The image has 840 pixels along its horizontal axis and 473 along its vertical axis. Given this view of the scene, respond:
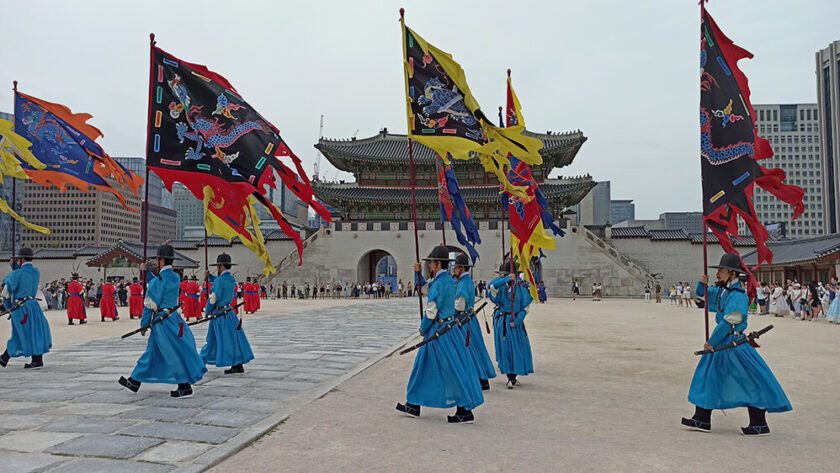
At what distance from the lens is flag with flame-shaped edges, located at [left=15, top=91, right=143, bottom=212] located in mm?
8680

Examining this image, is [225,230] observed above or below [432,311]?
above

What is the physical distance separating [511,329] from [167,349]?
4088mm

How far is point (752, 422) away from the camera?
4.61 meters

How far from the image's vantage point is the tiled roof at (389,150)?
1458 inches

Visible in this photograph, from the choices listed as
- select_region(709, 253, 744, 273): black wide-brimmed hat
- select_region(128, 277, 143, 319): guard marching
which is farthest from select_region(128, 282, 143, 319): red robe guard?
select_region(709, 253, 744, 273): black wide-brimmed hat

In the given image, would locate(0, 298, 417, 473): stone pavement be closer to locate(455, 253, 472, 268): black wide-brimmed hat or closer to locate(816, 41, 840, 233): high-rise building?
locate(455, 253, 472, 268): black wide-brimmed hat

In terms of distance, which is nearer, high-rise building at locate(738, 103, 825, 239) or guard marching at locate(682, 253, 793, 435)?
guard marching at locate(682, 253, 793, 435)

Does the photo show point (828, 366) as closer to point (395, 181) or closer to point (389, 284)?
point (389, 284)

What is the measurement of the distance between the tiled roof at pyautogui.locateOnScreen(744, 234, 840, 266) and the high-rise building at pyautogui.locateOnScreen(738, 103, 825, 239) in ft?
185

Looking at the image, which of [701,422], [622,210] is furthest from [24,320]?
[622,210]

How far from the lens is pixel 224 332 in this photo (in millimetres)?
7129

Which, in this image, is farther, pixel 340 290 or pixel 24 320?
pixel 340 290

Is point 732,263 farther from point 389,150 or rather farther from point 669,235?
point 389,150

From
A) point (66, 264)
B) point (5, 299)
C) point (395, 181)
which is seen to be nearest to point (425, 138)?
point (5, 299)
